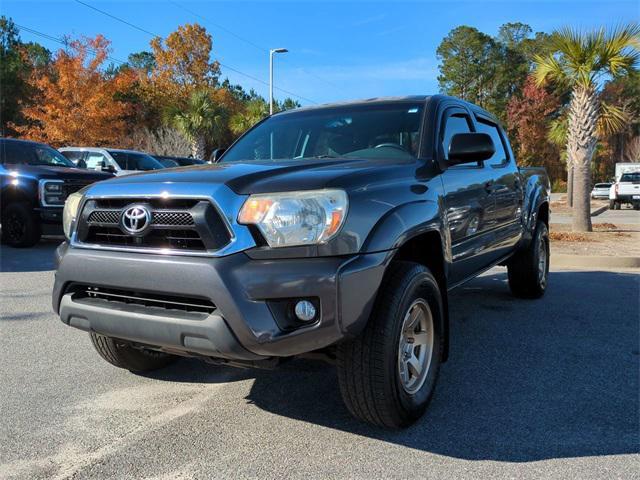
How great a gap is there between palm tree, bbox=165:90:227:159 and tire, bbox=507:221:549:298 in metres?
25.5

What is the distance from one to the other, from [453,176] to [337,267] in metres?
1.64

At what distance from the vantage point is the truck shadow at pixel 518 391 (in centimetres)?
293

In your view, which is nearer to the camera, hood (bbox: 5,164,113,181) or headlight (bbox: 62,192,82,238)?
headlight (bbox: 62,192,82,238)

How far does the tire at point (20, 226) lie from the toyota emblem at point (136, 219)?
744 centimetres

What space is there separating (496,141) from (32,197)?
24.1ft

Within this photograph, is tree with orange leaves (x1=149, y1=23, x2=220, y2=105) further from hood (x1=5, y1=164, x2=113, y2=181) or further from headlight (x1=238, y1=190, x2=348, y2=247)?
headlight (x1=238, y1=190, x2=348, y2=247)

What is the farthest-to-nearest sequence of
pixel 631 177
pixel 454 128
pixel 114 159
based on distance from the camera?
pixel 631 177, pixel 114 159, pixel 454 128

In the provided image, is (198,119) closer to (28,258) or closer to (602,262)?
(28,258)

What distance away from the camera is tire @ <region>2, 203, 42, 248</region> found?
30.5ft

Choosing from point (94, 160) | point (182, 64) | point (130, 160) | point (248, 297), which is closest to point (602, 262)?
point (248, 297)

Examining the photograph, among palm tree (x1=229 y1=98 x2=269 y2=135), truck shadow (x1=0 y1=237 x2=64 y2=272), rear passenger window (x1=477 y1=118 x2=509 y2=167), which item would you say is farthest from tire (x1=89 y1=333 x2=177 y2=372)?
palm tree (x1=229 y1=98 x2=269 y2=135)

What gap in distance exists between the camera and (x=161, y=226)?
2.72m

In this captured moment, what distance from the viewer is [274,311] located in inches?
99.7

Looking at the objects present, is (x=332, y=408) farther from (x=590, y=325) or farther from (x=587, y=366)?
(x=590, y=325)
